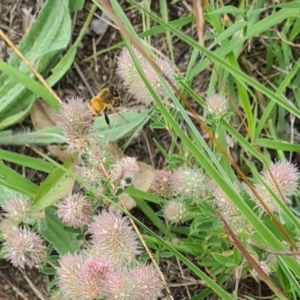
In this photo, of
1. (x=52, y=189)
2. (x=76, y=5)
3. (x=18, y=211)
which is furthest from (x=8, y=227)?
(x=76, y=5)

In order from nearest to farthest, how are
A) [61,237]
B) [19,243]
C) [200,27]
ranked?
[200,27] < [19,243] < [61,237]

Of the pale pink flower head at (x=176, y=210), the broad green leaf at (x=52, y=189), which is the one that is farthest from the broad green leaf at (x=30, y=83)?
the pale pink flower head at (x=176, y=210)

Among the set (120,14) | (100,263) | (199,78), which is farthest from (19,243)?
(199,78)

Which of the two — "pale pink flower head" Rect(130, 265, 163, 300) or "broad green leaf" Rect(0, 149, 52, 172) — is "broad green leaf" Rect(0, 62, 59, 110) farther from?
"pale pink flower head" Rect(130, 265, 163, 300)

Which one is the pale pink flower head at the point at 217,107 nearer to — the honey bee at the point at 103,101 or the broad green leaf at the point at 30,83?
the honey bee at the point at 103,101

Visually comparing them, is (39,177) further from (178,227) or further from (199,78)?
(199,78)

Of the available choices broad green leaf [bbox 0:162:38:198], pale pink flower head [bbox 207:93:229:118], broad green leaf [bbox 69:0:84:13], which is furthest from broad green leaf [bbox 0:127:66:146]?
pale pink flower head [bbox 207:93:229:118]

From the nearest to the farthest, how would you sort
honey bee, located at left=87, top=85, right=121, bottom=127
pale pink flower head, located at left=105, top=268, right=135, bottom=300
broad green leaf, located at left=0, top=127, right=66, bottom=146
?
1. pale pink flower head, located at left=105, top=268, right=135, bottom=300
2. honey bee, located at left=87, top=85, right=121, bottom=127
3. broad green leaf, located at left=0, top=127, right=66, bottom=146
